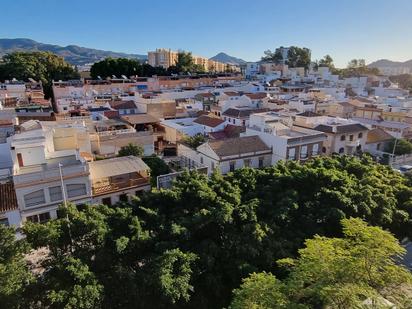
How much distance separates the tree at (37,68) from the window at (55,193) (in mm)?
54312

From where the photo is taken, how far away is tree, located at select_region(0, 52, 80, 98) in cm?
7350

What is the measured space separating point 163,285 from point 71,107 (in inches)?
1954

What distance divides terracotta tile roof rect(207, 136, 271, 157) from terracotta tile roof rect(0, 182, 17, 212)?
18784 mm

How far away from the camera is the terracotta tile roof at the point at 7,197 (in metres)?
22.5

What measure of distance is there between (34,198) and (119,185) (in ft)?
22.4

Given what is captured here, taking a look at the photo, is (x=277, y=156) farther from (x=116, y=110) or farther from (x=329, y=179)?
(x=116, y=110)

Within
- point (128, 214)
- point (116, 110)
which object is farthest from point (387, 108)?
point (128, 214)

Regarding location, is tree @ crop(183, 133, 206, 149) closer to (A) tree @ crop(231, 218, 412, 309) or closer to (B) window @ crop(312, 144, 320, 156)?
(B) window @ crop(312, 144, 320, 156)

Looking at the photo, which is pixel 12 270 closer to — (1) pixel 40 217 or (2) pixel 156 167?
(1) pixel 40 217

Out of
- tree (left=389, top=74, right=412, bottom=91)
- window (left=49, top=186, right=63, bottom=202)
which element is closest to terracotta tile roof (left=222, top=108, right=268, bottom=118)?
window (left=49, top=186, right=63, bottom=202)

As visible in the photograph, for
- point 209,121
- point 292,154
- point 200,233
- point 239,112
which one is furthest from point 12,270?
point 239,112

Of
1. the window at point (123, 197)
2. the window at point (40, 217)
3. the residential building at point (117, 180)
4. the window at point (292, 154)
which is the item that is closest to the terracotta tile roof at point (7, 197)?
the window at point (40, 217)

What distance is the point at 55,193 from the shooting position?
24766mm

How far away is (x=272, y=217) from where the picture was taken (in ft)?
63.2
